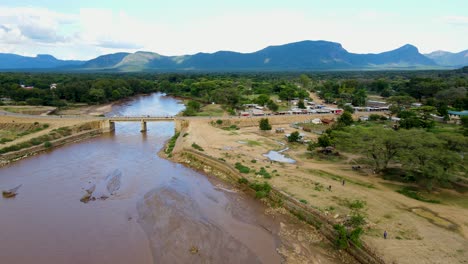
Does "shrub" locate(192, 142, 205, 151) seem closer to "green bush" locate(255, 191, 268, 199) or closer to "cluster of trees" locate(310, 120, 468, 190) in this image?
"green bush" locate(255, 191, 268, 199)

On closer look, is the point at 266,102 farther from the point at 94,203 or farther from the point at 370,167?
the point at 94,203

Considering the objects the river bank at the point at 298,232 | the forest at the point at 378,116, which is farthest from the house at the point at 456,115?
the river bank at the point at 298,232

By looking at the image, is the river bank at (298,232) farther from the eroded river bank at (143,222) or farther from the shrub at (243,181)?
the shrub at (243,181)

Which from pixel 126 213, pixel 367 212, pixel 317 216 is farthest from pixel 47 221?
pixel 367 212

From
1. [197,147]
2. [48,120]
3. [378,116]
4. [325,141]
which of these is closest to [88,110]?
[48,120]

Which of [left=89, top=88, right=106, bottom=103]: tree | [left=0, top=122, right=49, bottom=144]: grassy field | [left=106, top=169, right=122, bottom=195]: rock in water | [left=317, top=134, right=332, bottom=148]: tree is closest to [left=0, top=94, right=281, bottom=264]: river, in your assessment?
[left=106, top=169, right=122, bottom=195]: rock in water

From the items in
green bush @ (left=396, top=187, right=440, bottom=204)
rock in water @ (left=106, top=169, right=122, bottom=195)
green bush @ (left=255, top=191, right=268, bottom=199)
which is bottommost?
rock in water @ (left=106, top=169, right=122, bottom=195)

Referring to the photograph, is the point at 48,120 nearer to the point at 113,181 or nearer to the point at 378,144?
the point at 113,181
